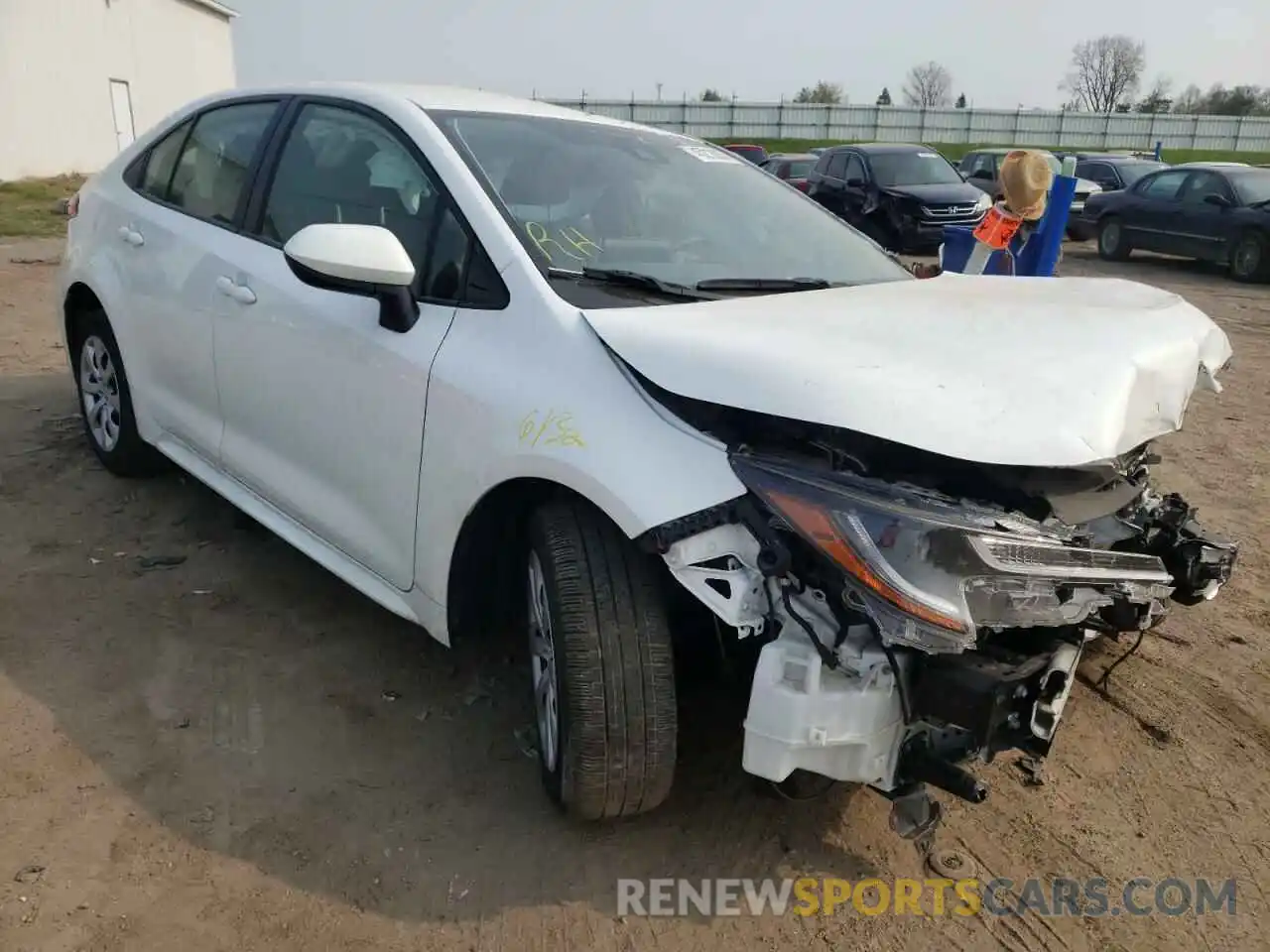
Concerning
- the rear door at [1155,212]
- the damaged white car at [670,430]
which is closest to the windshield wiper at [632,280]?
the damaged white car at [670,430]

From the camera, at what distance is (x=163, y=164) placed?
4.14 meters

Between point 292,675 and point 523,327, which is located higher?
point 523,327

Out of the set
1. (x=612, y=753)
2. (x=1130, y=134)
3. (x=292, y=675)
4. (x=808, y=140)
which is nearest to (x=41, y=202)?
(x=292, y=675)

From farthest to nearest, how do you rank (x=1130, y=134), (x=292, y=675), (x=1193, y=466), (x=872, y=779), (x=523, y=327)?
(x=1130, y=134), (x=1193, y=466), (x=292, y=675), (x=523, y=327), (x=872, y=779)

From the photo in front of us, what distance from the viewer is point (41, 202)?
59.9 feet

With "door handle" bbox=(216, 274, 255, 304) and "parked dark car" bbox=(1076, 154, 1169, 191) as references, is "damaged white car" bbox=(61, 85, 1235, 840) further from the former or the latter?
"parked dark car" bbox=(1076, 154, 1169, 191)

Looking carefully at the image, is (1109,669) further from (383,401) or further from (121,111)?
(121,111)

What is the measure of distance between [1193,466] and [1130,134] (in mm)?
44089

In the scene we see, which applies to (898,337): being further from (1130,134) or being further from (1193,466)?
(1130,134)

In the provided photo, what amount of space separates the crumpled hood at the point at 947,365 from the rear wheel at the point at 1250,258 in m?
12.7

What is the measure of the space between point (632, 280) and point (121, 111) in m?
28.0

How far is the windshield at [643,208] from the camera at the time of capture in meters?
2.74

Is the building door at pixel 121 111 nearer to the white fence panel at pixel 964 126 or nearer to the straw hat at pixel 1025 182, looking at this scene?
the white fence panel at pixel 964 126

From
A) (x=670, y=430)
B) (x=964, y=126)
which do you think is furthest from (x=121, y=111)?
(x=964, y=126)
